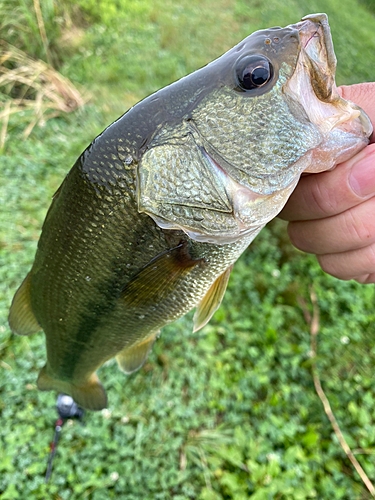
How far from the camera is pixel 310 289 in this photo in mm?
2990

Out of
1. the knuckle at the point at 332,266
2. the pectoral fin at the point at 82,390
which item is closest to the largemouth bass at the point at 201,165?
the knuckle at the point at 332,266

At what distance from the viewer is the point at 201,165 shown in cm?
93

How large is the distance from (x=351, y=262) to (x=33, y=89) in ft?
13.2

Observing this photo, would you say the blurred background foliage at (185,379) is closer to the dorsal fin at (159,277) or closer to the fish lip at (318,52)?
the dorsal fin at (159,277)

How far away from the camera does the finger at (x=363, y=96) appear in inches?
41.0

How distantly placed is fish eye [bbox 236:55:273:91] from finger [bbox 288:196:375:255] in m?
0.56

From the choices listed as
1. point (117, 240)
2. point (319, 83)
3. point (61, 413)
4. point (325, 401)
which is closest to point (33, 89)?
point (61, 413)

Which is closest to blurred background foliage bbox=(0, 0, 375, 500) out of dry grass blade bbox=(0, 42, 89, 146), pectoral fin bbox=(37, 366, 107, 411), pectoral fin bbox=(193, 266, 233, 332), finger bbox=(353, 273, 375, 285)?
dry grass blade bbox=(0, 42, 89, 146)

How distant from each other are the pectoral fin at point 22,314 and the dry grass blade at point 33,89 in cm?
282

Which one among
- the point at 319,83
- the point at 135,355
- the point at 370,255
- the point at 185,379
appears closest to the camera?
the point at 319,83

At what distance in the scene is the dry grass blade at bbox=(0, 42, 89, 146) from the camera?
3.56m

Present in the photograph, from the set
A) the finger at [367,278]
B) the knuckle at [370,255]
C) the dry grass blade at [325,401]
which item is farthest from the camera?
the dry grass blade at [325,401]

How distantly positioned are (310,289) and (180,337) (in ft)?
4.35

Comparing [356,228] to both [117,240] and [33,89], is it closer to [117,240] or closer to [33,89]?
[117,240]
